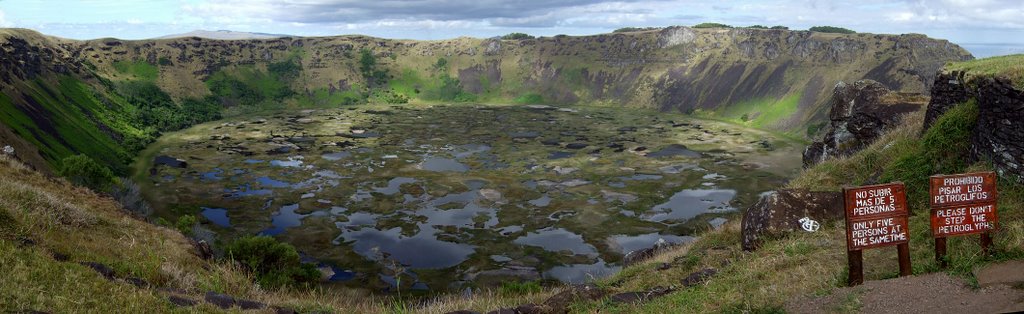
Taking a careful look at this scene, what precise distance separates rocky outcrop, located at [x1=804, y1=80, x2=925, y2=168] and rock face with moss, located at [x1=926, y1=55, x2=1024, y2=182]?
52.0 feet

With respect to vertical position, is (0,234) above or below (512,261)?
above

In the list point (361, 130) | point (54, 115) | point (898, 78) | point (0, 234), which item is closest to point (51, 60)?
point (54, 115)

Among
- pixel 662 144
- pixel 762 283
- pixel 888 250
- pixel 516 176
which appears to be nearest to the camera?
pixel 762 283

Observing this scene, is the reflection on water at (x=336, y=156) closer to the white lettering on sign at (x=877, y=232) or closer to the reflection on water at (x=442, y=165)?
the reflection on water at (x=442, y=165)

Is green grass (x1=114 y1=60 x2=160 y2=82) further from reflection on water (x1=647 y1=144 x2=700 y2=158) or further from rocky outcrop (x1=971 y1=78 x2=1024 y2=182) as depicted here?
rocky outcrop (x1=971 y1=78 x2=1024 y2=182)

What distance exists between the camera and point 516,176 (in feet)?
280

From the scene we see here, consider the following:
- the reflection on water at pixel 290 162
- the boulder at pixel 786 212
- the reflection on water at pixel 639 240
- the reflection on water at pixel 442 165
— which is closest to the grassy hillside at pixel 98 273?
the boulder at pixel 786 212

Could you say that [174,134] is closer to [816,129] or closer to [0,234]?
[0,234]

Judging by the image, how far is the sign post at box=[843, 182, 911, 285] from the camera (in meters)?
13.7

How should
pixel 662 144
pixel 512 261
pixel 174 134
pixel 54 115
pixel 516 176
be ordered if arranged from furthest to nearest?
1. pixel 174 134
2. pixel 662 144
3. pixel 54 115
4. pixel 516 176
5. pixel 512 261

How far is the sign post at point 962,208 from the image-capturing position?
1421 cm

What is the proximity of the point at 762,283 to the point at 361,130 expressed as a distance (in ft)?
429

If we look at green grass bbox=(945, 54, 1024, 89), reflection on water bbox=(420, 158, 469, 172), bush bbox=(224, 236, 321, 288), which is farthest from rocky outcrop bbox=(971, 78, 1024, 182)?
reflection on water bbox=(420, 158, 469, 172)

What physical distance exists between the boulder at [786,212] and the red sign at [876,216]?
983 cm
